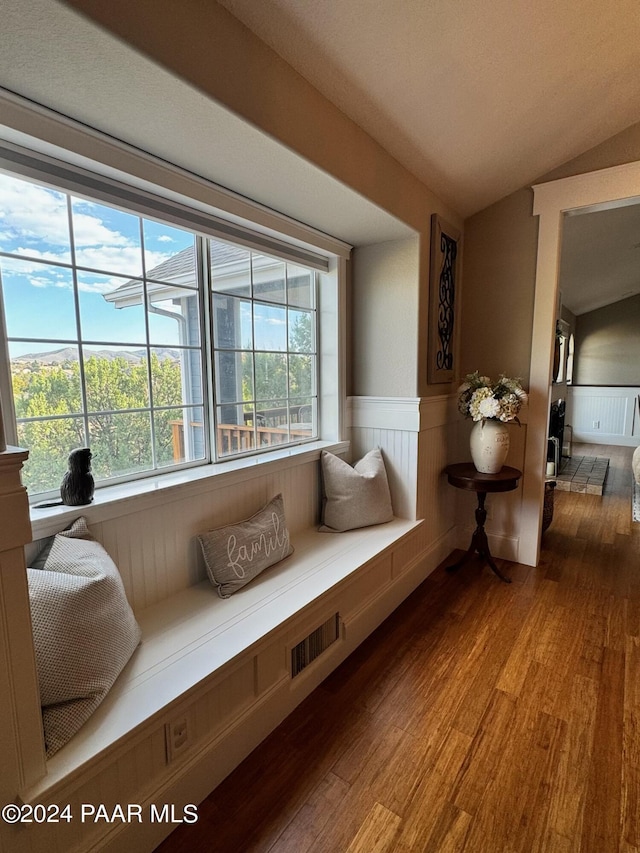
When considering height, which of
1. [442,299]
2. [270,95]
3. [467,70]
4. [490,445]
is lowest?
[490,445]

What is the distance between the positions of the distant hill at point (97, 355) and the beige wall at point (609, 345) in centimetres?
837

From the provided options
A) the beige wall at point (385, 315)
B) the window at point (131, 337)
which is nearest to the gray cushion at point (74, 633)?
the window at point (131, 337)

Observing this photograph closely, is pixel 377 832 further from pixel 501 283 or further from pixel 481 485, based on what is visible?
pixel 501 283

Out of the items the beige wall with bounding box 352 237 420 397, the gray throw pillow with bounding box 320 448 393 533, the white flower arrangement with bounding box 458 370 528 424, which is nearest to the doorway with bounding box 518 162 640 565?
the white flower arrangement with bounding box 458 370 528 424

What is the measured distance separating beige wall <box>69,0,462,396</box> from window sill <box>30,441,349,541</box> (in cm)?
106

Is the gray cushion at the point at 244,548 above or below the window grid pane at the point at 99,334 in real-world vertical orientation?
below

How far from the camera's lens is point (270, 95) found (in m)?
1.39

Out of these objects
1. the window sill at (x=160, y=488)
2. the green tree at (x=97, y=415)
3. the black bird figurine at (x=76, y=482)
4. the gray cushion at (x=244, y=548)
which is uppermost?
the green tree at (x=97, y=415)

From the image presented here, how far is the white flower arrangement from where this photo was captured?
2.53 meters

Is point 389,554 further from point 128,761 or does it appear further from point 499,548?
point 128,761

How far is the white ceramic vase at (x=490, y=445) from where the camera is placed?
8.68ft

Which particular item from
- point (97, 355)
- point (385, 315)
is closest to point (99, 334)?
point (97, 355)

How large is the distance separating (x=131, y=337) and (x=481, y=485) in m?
2.06

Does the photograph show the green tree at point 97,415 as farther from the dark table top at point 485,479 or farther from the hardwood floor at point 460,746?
the dark table top at point 485,479
